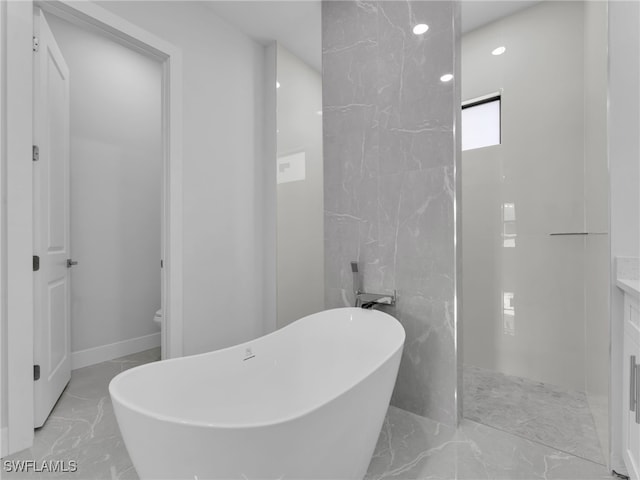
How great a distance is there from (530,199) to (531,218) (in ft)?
0.41

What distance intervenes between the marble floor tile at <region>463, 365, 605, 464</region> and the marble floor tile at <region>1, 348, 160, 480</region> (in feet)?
5.86

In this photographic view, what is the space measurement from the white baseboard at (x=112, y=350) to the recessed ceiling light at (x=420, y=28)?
3179 mm

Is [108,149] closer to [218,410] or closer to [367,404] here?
[218,410]

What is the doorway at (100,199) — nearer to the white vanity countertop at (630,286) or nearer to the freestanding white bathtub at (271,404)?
the freestanding white bathtub at (271,404)

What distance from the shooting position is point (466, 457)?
4.82 feet

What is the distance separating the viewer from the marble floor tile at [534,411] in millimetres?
1579

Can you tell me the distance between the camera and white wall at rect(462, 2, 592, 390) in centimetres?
203

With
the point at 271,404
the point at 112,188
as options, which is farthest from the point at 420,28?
the point at 112,188

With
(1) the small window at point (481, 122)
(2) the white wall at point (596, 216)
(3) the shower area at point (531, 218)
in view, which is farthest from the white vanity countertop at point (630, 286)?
(1) the small window at point (481, 122)

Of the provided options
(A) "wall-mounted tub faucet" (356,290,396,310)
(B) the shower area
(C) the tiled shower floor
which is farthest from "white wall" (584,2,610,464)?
(A) "wall-mounted tub faucet" (356,290,396,310)
